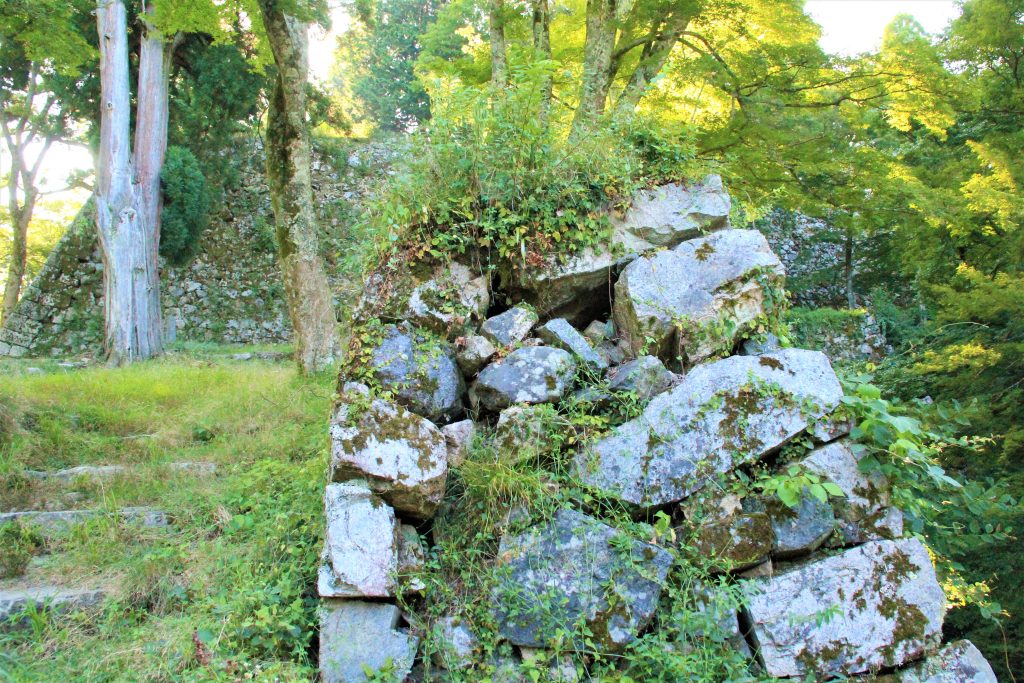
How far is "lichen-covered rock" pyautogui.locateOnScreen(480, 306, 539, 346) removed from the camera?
389 cm

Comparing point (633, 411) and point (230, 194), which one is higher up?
point (230, 194)

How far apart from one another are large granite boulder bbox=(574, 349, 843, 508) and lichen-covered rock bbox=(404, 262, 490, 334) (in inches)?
43.7

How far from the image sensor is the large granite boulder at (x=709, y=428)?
3.30 meters

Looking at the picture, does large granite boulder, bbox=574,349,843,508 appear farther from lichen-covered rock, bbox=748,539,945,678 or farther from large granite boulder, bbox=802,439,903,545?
lichen-covered rock, bbox=748,539,945,678

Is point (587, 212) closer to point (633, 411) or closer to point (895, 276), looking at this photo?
point (633, 411)

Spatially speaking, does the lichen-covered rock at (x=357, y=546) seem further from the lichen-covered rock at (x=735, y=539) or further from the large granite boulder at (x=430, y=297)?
the lichen-covered rock at (x=735, y=539)

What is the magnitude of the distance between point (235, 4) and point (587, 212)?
621 centimetres

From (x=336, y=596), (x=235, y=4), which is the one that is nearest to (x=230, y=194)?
(x=235, y=4)

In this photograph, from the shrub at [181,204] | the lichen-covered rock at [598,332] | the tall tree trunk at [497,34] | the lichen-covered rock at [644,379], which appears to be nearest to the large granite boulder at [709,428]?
the lichen-covered rock at [644,379]

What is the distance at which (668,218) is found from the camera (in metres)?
4.22

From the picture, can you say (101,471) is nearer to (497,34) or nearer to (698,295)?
(698,295)

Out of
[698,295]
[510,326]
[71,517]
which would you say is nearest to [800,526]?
[698,295]

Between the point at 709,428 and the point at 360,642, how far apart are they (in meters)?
1.94

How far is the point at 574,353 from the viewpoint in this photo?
3787mm
